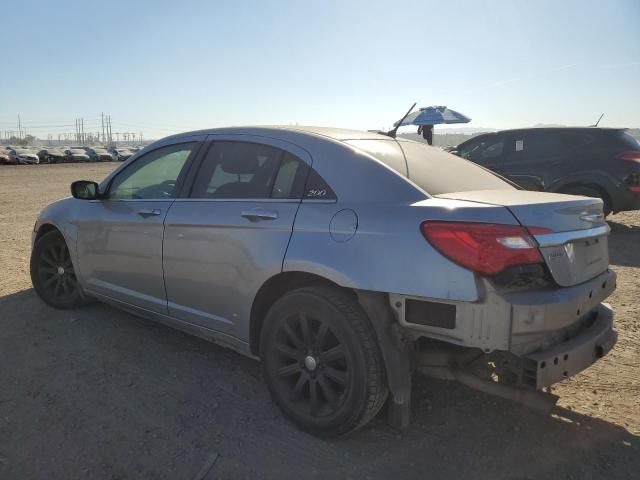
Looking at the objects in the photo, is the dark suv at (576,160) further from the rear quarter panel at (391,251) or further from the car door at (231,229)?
the rear quarter panel at (391,251)

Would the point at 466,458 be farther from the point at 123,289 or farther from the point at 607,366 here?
the point at 123,289

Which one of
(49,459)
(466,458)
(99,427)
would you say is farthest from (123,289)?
(466,458)

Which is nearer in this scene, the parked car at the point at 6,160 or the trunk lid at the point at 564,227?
the trunk lid at the point at 564,227

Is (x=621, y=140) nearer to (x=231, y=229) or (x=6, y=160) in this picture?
(x=231, y=229)

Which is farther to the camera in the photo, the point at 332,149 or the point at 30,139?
the point at 30,139

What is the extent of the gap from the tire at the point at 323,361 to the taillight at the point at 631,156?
7361mm

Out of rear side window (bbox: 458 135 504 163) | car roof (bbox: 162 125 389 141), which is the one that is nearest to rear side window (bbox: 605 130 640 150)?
rear side window (bbox: 458 135 504 163)

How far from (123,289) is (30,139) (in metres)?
164

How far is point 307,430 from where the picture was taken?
280 cm

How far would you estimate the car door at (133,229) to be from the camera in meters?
3.66

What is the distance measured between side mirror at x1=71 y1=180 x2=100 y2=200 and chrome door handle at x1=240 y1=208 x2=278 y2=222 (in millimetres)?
1853

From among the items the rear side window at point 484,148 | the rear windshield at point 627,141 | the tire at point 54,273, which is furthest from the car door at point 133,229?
the rear windshield at point 627,141

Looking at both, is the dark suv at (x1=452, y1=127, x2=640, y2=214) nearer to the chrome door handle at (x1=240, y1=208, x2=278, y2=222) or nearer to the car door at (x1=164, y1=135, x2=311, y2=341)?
the car door at (x1=164, y1=135, x2=311, y2=341)

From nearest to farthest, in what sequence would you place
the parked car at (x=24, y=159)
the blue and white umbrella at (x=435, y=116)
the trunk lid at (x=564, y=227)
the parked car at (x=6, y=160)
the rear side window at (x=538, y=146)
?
the trunk lid at (x=564, y=227) → the rear side window at (x=538, y=146) → the blue and white umbrella at (x=435, y=116) → the parked car at (x=6, y=160) → the parked car at (x=24, y=159)
